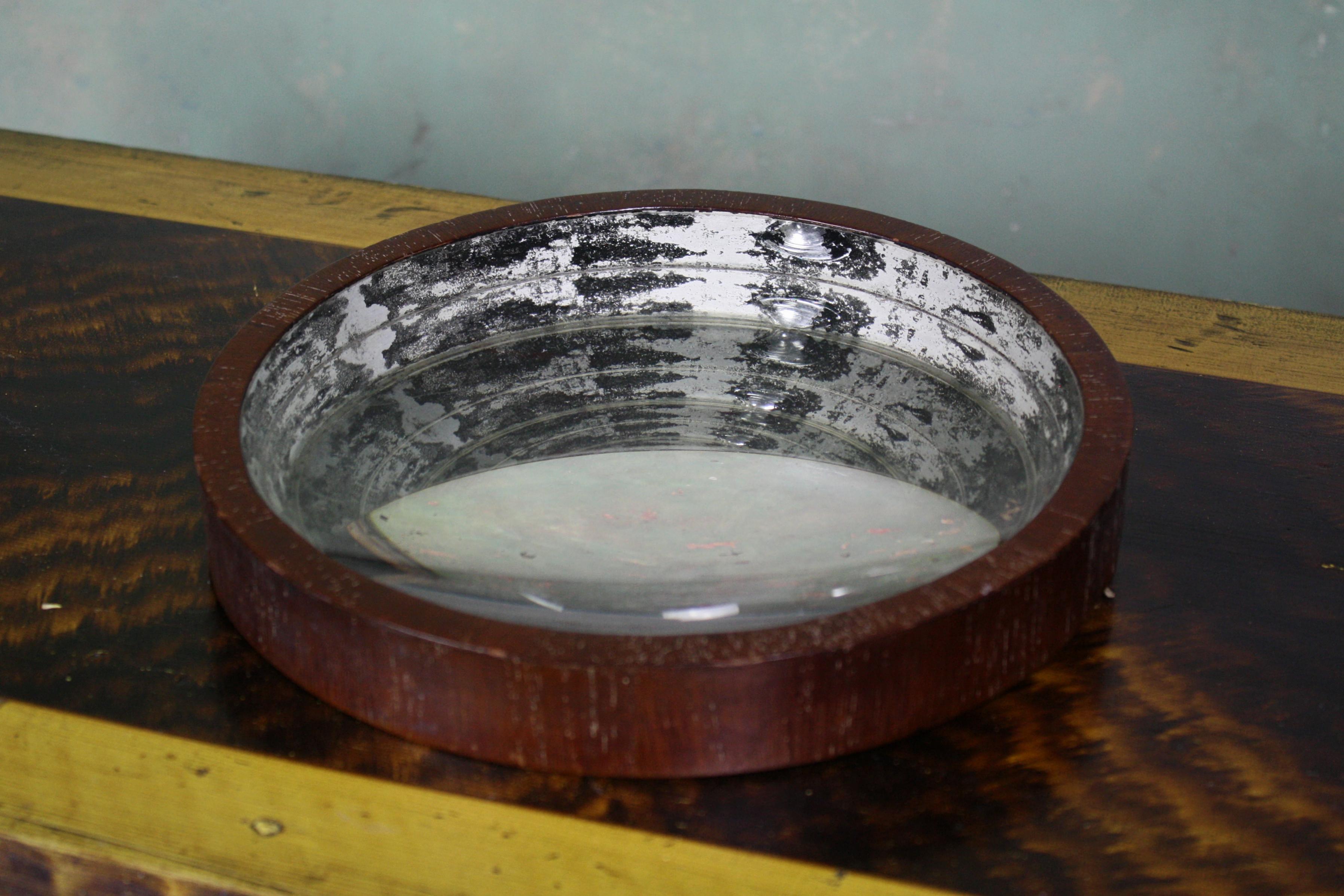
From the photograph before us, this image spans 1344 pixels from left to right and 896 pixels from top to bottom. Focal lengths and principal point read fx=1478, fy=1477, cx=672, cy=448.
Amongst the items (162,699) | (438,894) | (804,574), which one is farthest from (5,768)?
(804,574)

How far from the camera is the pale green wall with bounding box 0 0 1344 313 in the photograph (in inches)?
62.8

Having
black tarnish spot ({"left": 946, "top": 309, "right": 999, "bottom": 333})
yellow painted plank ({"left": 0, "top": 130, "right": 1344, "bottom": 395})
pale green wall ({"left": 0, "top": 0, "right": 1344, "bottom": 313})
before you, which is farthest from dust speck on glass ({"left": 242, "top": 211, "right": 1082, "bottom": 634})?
pale green wall ({"left": 0, "top": 0, "right": 1344, "bottom": 313})

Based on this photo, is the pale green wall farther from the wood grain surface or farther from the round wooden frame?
the round wooden frame

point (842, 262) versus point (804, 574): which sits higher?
point (842, 262)

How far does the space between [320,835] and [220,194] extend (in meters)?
0.67

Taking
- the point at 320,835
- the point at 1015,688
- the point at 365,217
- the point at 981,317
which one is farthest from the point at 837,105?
the point at 320,835

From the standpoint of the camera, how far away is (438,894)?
52cm

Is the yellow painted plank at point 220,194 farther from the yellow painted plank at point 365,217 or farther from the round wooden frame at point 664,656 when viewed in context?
the round wooden frame at point 664,656

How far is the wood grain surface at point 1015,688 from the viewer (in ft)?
1.76

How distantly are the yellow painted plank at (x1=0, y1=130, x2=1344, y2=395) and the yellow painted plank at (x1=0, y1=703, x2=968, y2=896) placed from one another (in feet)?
1.56

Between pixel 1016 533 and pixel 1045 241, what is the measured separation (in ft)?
4.07

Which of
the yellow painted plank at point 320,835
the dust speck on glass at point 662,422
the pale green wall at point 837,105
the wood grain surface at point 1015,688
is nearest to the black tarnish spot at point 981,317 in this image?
the dust speck on glass at point 662,422

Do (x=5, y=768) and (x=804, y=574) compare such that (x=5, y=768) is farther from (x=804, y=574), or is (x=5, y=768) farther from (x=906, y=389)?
(x=906, y=389)

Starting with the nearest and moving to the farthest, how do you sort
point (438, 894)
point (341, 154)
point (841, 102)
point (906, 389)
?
1. point (438, 894)
2. point (906, 389)
3. point (841, 102)
4. point (341, 154)
